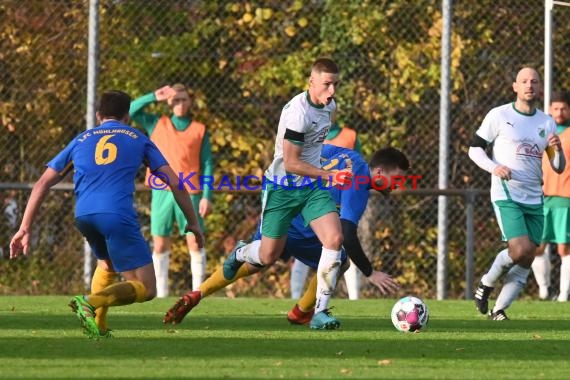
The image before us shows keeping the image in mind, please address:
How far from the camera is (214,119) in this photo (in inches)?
610

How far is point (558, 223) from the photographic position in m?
14.7

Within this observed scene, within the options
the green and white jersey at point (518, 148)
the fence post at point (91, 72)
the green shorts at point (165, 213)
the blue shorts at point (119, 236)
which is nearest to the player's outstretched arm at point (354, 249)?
the green and white jersey at point (518, 148)

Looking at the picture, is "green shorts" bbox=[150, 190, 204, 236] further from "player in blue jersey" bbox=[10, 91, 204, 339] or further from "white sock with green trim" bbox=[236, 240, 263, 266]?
"player in blue jersey" bbox=[10, 91, 204, 339]

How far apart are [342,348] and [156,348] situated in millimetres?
1082

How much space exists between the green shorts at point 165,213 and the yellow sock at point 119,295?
5.43 meters

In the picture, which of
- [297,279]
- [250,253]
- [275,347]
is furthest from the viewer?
[297,279]

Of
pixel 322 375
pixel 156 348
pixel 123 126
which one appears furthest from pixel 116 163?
pixel 322 375

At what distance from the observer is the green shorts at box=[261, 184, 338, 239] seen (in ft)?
32.7

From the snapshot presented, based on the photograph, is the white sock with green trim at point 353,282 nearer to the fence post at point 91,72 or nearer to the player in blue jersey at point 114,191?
the fence post at point 91,72

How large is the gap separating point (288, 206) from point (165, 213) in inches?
183

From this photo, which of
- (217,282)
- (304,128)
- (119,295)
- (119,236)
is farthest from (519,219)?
(119,295)

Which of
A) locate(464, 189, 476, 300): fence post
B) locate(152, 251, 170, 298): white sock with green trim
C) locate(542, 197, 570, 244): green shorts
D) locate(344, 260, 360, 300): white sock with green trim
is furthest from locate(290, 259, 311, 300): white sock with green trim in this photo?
locate(542, 197, 570, 244): green shorts

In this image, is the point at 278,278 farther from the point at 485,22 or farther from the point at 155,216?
the point at 485,22

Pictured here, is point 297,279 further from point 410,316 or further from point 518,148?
point 410,316
